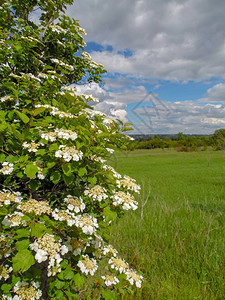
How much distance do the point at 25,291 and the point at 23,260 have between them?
20.7 inches

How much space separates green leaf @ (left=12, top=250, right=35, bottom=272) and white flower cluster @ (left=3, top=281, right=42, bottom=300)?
1.58 feet

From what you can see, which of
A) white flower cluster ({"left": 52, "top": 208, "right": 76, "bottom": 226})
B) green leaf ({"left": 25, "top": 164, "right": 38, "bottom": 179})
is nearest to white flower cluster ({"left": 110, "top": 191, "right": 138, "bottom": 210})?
white flower cluster ({"left": 52, "top": 208, "right": 76, "bottom": 226})

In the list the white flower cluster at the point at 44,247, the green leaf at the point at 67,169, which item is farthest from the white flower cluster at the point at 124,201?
the white flower cluster at the point at 44,247

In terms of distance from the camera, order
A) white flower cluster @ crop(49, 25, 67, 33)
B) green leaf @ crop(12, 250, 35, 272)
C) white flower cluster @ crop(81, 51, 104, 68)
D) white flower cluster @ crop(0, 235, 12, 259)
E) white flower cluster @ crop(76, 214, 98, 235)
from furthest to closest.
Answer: white flower cluster @ crop(81, 51, 104, 68), white flower cluster @ crop(49, 25, 67, 33), white flower cluster @ crop(0, 235, 12, 259), white flower cluster @ crop(76, 214, 98, 235), green leaf @ crop(12, 250, 35, 272)

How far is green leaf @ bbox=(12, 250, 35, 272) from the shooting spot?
1346mm

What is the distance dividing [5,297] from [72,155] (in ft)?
4.48

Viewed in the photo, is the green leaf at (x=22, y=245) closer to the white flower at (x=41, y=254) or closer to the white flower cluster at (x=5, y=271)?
the white flower at (x=41, y=254)

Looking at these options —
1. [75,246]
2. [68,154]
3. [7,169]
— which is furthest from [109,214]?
[7,169]

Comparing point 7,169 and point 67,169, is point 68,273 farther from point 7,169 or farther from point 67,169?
point 7,169

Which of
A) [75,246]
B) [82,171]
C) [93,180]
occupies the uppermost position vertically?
[82,171]

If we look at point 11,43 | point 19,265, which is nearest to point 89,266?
point 19,265

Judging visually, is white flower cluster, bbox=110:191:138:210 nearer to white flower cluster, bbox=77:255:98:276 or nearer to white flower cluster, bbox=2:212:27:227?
white flower cluster, bbox=77:255:98:276

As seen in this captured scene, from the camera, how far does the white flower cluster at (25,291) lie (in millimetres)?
1661

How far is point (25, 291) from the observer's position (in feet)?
5.53
